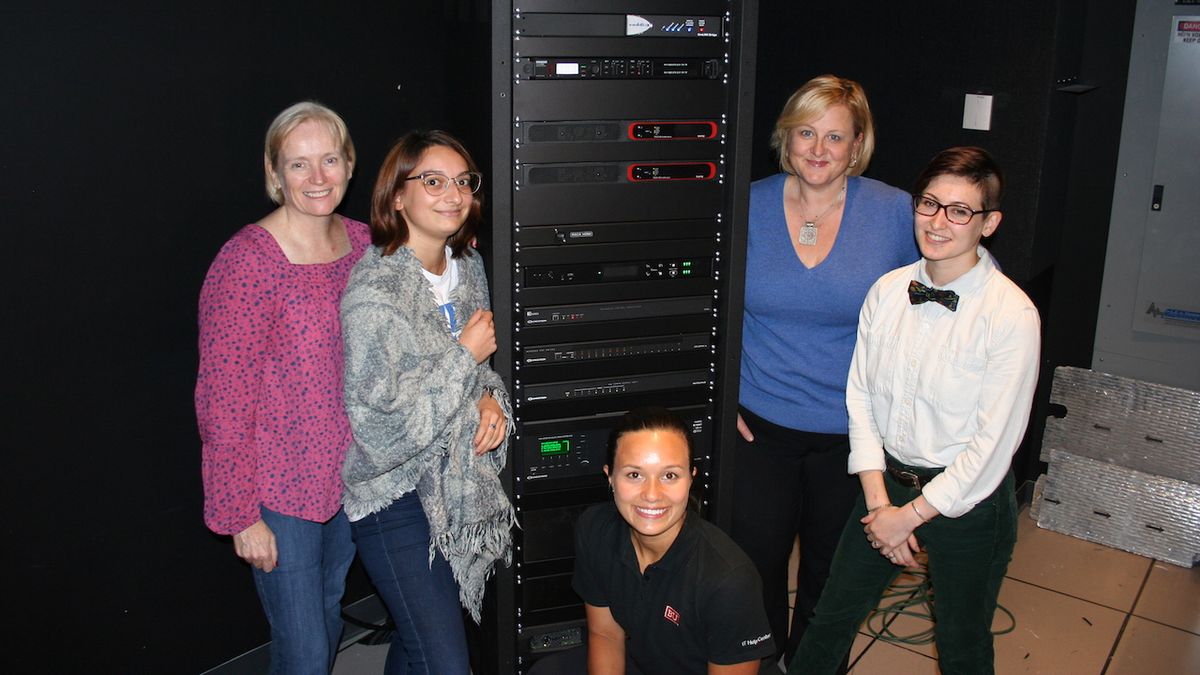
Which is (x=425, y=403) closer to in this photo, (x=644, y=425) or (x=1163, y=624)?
(x=644, y=425)

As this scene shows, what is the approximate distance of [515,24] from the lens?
5.98 feet

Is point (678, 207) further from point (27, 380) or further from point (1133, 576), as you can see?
point (1133, 576)

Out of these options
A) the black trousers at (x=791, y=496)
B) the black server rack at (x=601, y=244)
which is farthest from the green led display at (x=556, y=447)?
the black trousers at (x=791, y=496)

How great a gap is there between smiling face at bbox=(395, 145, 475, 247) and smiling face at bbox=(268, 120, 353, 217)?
0.13m

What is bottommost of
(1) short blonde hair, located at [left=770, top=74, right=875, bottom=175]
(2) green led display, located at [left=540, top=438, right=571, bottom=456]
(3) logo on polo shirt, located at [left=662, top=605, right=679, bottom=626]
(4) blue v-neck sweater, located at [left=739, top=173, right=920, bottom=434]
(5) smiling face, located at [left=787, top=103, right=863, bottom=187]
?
(3) logo on polo shirt, located at [left=662, top=605, right=679, bottom=626]

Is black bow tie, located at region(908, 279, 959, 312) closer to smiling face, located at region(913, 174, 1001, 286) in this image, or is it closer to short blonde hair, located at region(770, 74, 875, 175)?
smiling face, located at region(913, 174, 1001, 286)

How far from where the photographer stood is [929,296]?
186 cm

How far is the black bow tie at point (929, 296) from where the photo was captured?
1.83m

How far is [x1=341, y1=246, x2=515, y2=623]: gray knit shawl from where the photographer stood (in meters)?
1.69

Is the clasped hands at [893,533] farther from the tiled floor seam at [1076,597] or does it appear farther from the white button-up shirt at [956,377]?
the tiled floor seam at [1076,597]

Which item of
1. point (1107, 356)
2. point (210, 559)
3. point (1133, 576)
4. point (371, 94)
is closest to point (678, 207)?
point (371, 94)

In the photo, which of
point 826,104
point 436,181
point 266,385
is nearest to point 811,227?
point 826,104

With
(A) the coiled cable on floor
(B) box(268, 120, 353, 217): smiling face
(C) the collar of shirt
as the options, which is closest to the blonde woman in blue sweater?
(C) the collar of shirt

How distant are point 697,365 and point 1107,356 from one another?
2.39 metres
